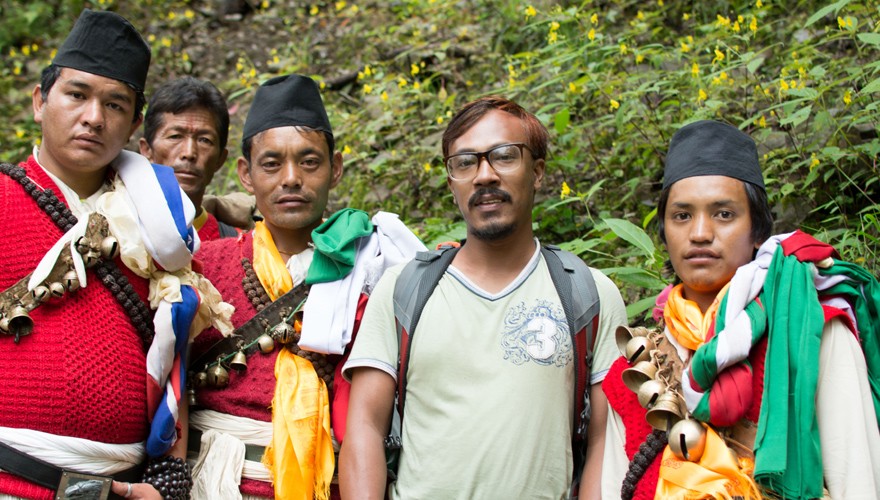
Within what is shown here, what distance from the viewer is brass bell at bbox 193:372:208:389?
3.12 meters

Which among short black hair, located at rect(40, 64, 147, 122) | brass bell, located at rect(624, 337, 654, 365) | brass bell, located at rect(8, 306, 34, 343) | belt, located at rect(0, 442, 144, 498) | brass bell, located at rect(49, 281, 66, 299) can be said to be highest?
short black hair, located at rect(40, 64, 147, 122)

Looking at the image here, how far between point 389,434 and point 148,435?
88cm

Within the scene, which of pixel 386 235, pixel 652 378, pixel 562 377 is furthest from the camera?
pixel 386 235

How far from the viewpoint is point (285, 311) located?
321 centimetres

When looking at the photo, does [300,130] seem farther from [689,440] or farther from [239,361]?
[689,440]

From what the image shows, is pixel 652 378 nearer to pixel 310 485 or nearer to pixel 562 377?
pixel 562 377

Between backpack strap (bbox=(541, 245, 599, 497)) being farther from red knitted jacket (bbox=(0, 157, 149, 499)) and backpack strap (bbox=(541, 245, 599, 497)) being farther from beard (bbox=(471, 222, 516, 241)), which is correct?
red knitted jacket (bbox=(0, 157, 149, 499))

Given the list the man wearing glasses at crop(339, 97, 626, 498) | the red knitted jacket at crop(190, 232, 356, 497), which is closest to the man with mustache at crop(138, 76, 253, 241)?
the red knitted jacket at crop(190, 232, 356, 497)

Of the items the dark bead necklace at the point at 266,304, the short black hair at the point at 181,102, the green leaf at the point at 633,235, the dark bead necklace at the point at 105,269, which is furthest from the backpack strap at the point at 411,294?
the short black hair at the point at 181,102

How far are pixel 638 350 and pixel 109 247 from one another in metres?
1.85

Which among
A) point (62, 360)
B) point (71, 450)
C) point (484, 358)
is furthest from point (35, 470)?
point (484, 358)

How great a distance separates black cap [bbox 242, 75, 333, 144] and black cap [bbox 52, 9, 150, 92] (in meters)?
0.56

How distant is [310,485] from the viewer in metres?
2.93

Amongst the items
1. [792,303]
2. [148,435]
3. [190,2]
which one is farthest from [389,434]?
[190,2]
